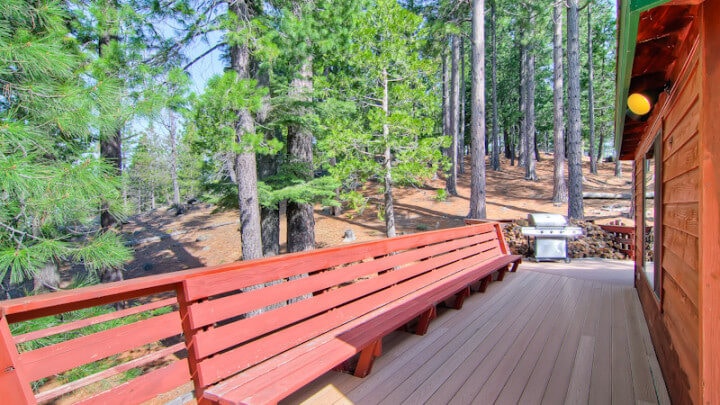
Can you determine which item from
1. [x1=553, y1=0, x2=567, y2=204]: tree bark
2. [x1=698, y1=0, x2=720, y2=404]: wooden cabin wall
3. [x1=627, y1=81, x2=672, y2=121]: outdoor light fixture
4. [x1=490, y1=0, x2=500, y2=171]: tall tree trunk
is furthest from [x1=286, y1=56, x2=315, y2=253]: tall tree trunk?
[x1=490, y1=0, x2=500, y2=171]: tall tree trunk

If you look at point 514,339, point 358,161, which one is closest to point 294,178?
point 358,161

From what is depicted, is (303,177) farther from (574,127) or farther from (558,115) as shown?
(558,115)

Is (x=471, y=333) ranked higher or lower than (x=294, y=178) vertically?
lower

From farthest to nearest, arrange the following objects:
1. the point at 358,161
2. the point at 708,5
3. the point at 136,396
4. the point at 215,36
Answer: the point at 358,161
the point at 215,36
the point at 136,396
the point at 708,5

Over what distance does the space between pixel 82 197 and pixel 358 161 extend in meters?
6.14

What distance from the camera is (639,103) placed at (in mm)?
2945

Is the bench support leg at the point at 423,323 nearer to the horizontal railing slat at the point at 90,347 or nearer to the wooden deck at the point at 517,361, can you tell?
the wooden deck at the point at 517,361

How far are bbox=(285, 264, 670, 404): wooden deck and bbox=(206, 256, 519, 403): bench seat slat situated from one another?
1.17 feet

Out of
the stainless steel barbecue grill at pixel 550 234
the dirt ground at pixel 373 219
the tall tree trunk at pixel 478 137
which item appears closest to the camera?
the stainless steel barbecue grill at pixel 550 234

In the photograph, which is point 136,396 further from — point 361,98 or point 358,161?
point 361,98

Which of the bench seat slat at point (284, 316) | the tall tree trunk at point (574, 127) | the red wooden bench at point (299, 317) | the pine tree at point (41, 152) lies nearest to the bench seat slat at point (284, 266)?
the red wooden bench at point (299, 317)

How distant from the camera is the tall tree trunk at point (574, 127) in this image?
11.4m

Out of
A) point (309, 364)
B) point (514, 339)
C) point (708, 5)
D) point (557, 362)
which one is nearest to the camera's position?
point (708, 5)

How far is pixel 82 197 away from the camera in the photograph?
3.19 metres
